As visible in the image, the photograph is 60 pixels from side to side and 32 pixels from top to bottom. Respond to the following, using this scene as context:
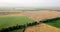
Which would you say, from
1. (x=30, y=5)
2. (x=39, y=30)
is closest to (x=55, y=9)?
(x=30, y=5)

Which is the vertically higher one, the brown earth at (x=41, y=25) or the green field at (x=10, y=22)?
the green field at (x=10, y=22)

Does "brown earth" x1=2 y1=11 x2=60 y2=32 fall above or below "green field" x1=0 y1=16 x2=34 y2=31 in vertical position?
below

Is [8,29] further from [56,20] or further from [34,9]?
[34,9]

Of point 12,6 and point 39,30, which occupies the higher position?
point 12,6

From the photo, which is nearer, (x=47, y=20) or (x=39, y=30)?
(x=39, y=30)

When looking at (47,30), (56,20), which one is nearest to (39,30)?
(47,30)

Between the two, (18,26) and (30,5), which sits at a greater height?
(30,5)

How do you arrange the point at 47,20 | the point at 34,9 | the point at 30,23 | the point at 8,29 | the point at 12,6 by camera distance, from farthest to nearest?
the point at 34,9 → the point at 12,6 → the point at 47,20 → the point at 30,23 → the point at 8,29

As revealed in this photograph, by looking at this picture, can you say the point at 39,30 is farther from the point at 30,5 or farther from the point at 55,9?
the point at 55,9

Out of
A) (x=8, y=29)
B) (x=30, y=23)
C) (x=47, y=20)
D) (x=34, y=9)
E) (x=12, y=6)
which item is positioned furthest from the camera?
(x=34, y=9)
